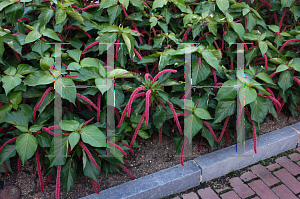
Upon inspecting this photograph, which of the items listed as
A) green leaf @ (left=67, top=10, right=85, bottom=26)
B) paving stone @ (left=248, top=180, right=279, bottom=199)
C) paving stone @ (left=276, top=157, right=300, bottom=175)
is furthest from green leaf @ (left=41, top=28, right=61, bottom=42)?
paving stone @ (left=276, top=157, right=300, bottom=175)

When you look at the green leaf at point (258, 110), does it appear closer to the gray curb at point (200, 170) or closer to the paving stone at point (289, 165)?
the gray curb at point (200, 170)

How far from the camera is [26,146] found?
2.00m

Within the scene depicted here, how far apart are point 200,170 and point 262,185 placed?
0.63m

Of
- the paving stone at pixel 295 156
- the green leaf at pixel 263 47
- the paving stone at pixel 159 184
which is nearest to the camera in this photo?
the paving stone at pixel 159 184

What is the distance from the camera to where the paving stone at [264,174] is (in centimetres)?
260

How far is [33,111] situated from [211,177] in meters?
1.73

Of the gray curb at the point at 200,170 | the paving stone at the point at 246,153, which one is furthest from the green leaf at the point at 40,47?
the paving stone at the point at 246,153

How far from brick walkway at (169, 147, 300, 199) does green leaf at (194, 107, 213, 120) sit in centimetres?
71

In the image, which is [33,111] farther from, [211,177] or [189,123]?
[211,177]

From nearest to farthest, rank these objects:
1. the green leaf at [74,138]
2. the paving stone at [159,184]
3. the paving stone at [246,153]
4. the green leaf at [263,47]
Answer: the green leaf at [74,138] < the paving stone at [159,184] < the paving stone at [246,153] < the green leaf at [263,47]

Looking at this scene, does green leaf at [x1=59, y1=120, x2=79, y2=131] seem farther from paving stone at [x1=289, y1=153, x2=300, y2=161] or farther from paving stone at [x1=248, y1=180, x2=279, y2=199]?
paving stone at [x1=289, y1=153, x2=300, y2=161]

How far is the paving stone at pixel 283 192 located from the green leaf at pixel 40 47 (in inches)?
96.0

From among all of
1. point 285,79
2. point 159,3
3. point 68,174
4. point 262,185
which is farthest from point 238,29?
point 68,174

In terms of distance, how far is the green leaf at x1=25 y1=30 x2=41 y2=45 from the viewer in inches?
90.3
